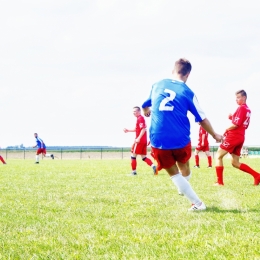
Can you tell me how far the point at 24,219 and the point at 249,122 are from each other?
6116 mm

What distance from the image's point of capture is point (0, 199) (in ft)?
25.2

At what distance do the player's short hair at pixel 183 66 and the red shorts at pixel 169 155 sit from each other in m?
1.00

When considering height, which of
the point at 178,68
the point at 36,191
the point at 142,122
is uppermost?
the point at 178,68

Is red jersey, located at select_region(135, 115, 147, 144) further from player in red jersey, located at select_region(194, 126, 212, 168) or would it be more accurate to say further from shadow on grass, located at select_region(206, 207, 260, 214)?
shadow on grass, located at select_region(206, 207, 260, 214)

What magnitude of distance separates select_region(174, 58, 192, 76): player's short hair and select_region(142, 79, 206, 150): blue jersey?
0.64 feet

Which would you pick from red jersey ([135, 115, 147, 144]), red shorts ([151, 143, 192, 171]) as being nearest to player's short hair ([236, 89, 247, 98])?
red shorts ([151, 143, 192, 171])

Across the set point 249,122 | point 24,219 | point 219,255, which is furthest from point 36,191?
point 219,255

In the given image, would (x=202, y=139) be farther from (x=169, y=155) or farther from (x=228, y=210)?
(x=169, y=155)

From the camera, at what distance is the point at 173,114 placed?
5699 millimetres

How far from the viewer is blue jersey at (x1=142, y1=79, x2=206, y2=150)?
5.69 m

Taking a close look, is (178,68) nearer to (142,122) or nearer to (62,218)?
(62,218)

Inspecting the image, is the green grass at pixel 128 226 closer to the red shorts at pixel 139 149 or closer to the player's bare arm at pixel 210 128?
the player's bare arm at pixel 210 128

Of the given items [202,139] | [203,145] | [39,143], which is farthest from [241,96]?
[39,143]

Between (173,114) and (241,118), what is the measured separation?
432 cm
